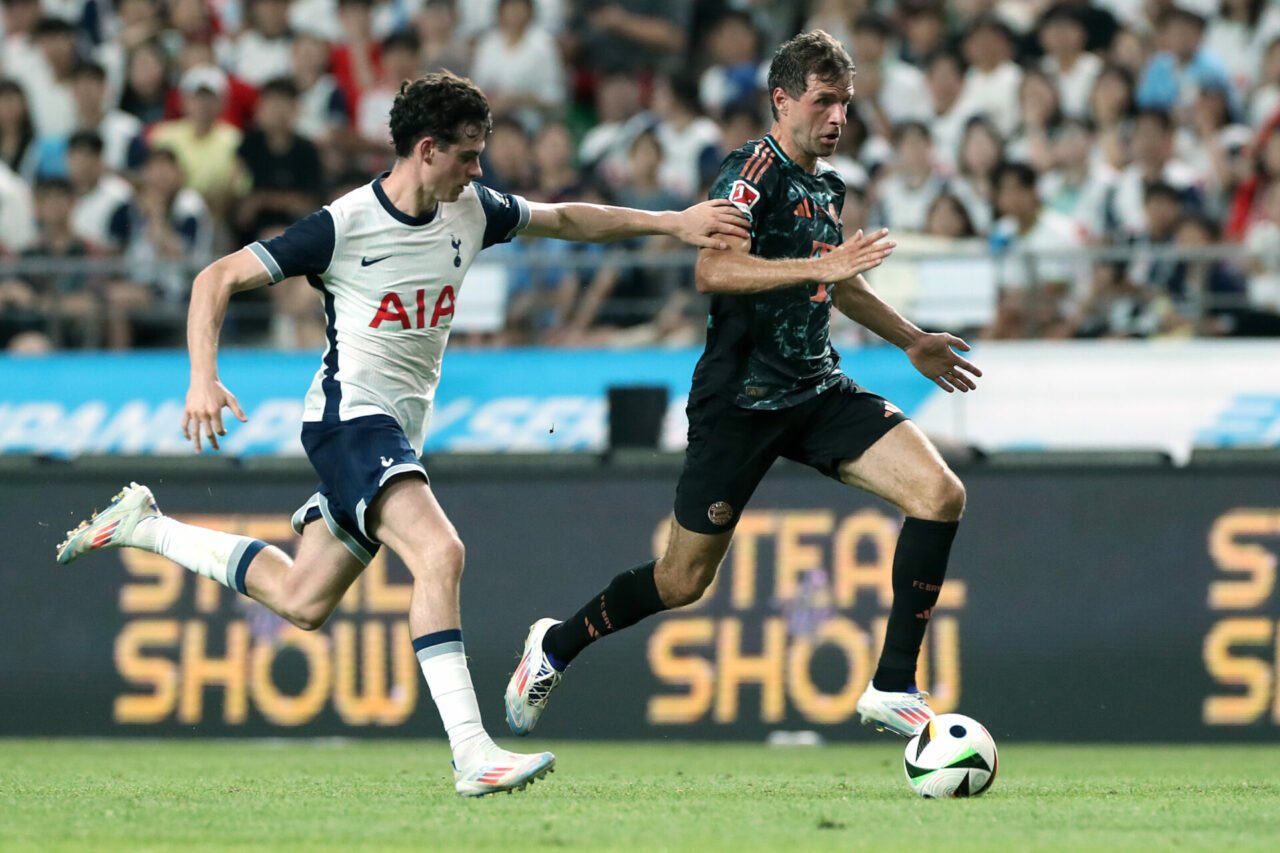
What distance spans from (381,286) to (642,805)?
7.31ft

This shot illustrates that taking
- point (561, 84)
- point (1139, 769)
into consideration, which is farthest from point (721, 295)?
point (561, 84)

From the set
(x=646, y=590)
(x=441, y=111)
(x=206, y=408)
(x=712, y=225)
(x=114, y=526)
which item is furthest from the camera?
(x=114, y=526)

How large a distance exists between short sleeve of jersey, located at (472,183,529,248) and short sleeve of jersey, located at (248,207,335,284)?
66 centimetres

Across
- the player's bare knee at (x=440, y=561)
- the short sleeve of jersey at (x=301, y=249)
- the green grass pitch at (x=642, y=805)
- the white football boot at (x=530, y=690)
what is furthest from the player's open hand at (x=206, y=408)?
the white football boot at (x=530, y=690)

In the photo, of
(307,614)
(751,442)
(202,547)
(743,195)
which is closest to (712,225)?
(743,195)

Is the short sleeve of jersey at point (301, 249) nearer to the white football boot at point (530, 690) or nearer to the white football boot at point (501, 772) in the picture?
the white football boot at point (501, 772)

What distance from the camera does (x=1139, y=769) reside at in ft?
31.1

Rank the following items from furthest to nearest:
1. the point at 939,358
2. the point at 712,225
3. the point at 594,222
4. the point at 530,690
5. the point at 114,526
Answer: the point at 114,526 → the point at 530,690 → the point at 939,358 → the point at 594,222 → the point at 712,225

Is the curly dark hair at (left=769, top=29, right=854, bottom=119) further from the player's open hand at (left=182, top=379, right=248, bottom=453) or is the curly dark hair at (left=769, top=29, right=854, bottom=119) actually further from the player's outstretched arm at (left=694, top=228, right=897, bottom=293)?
the player's open hand at (left=182, top=379, right=248, bottom=453)

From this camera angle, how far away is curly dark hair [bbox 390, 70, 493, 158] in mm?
7637

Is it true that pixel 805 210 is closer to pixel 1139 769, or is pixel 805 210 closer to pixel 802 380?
pixel 802 380

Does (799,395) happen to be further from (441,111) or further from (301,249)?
(301,249)

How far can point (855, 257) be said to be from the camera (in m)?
7.45

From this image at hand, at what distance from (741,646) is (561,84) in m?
7.53
